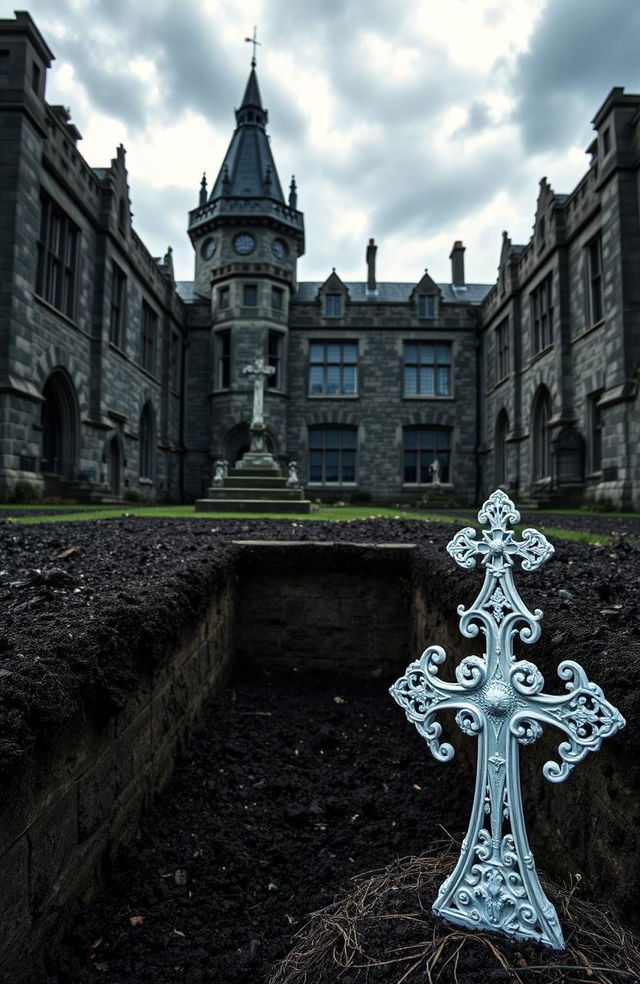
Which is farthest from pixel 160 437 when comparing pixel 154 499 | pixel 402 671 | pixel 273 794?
pixel 273 794

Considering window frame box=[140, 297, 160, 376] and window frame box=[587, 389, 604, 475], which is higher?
window frame box=[140, 297, 160, 376]

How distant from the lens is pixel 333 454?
26906 millimetres

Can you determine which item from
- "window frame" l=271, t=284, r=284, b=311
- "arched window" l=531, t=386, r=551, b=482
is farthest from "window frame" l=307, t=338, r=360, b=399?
"arched window" l=531, t=386, r=551, b=482

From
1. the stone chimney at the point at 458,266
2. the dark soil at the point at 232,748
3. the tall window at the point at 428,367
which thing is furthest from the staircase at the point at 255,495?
the stone chimney at the point at 458,266

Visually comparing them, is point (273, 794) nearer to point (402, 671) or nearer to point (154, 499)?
point (402, 671)

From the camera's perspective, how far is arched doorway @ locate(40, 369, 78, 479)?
15777 millimetres

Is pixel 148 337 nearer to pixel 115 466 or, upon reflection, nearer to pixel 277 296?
pixel 115 466

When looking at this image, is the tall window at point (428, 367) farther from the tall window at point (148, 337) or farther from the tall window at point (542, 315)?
the tall window at point (148, 337)

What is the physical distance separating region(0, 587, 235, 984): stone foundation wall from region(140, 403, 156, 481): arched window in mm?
20397

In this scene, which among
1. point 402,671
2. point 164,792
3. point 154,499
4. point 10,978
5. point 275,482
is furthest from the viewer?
point 154,499

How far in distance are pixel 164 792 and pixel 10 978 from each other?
1.57 metres

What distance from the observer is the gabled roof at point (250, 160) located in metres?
28.2

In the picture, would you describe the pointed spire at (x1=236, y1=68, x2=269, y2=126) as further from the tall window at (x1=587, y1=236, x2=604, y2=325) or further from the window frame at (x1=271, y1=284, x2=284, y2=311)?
the tall window at (x1=587, y1=236, x2=604, y2=325)

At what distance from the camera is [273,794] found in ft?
11.0
